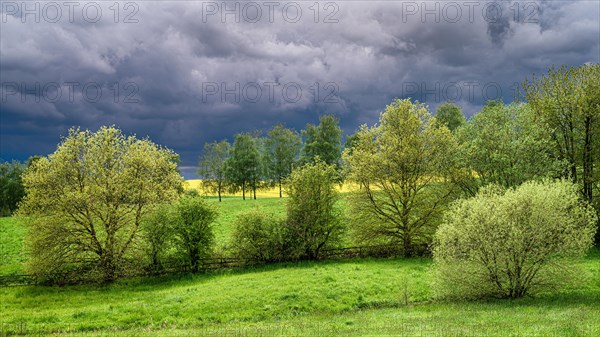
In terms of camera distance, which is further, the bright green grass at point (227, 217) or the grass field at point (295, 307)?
the bright green grass at point (227, 217)

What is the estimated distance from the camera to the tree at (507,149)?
42.3 meters

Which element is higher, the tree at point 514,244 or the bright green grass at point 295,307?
the tree at point 514,244

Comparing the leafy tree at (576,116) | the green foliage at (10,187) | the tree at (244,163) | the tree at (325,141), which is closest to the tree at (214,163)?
the tree at (244,163)

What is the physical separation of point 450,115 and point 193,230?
7519 centimetres

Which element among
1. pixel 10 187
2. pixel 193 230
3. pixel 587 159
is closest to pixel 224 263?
pixel 193 230

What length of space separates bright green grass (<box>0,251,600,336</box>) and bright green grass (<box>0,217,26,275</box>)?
7398 millimetres

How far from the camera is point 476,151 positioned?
44.4 metres

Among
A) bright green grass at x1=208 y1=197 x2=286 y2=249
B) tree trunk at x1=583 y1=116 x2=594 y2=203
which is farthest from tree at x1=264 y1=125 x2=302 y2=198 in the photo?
tree trunk at x1=583 y1=116 x2=594 y2=203

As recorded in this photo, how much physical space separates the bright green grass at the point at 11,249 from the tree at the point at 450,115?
81902 mm

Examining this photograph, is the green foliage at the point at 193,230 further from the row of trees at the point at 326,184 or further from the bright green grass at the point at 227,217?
the bright green grass at the point at 227,217

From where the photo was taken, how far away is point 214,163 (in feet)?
359

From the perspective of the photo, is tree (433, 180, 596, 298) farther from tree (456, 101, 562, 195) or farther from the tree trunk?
the tree trunk

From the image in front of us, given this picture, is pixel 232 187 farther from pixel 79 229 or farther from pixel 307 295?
pixel 307 295

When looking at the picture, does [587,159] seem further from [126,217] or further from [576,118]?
[126,217]
